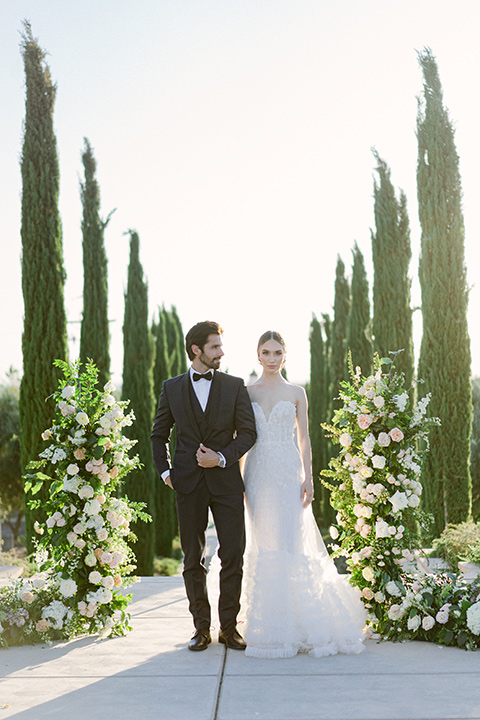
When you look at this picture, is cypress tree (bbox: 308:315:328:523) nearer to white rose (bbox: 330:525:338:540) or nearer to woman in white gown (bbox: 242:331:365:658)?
white rose (bbox: 330:525:338:540)

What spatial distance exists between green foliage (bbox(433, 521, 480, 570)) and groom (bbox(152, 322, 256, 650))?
346 cm

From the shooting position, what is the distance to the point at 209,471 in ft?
14.1

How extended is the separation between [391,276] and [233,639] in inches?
379

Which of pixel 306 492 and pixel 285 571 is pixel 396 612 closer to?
pixel 285 571

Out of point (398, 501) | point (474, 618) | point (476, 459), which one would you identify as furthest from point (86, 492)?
point (476, 459)

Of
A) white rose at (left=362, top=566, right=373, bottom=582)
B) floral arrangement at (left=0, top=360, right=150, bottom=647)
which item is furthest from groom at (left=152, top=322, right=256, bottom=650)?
white rose at (left=362, top=566, right=373, bottom=582)

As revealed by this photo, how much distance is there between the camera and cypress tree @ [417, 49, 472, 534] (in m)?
10.1

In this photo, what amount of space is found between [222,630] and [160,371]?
14035mm

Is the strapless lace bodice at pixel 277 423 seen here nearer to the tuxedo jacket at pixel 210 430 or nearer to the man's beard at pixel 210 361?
the tuxedo jacket at pixel 210 430

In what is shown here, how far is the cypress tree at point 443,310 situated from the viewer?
10.1 m

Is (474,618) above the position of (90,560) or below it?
below

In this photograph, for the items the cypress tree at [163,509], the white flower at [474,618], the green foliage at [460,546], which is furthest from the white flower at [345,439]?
the cypress tree at [163,509]

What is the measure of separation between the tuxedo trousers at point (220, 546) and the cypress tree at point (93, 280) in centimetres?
913

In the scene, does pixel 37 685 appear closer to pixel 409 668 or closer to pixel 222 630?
pixel 222 630
